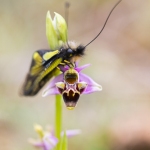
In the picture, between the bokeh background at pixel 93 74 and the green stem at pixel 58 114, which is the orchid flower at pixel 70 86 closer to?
the green stem at pixel 58 114

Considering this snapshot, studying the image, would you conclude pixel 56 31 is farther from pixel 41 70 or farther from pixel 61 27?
pixel 41 70

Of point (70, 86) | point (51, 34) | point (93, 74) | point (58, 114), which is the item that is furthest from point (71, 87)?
point (93, 74)

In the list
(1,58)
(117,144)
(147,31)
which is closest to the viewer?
(117,144)

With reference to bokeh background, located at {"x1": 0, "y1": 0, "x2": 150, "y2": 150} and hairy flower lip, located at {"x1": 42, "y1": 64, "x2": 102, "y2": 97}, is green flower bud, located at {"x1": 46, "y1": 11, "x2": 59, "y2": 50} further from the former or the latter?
bokeh background, located at {"x1": 0, "y1": 0, "x2": 150, "y2": 150}

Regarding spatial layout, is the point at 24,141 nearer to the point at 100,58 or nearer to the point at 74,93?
the point at 100,58

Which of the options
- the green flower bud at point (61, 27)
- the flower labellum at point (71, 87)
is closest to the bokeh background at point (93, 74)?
the green flower bud at point (61, 27)

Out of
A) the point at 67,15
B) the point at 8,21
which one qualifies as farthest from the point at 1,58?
the point at 67,15

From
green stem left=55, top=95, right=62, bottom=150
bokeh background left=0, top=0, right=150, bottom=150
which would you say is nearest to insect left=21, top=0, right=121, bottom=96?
green stem left=55, top=95, right=62, bottom=150
